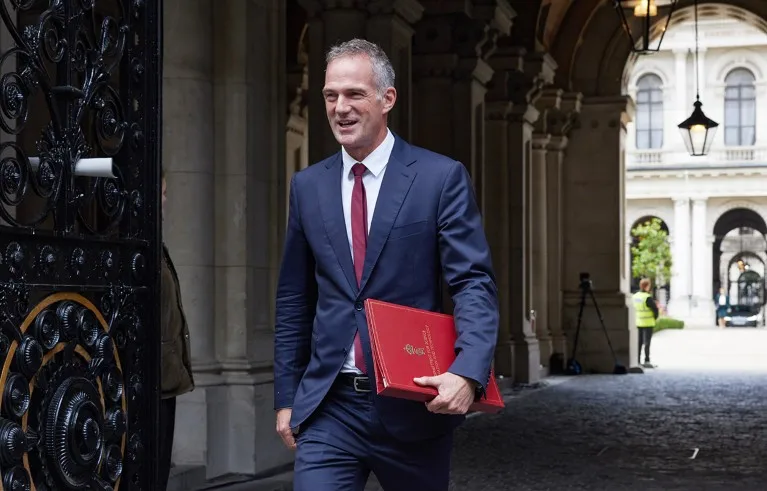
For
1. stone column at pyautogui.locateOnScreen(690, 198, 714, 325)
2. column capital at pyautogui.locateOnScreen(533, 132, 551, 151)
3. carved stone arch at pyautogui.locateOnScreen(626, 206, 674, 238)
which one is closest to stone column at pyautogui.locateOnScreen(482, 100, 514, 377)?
column capital at pyautogui.locateOnScreen(533, 132, 551, 151)

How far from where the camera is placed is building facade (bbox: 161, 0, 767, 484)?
31.4 feet

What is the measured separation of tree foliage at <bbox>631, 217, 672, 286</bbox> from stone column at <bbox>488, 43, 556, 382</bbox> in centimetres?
4805

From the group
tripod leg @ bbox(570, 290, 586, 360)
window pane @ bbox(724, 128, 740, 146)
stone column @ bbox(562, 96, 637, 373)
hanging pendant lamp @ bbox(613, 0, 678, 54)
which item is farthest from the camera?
window pane @ bbox(724, 128, 740, 146)

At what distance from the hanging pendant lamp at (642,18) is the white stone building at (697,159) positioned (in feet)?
156

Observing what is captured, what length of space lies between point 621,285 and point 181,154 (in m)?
15.6

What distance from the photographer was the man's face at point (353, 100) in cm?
390

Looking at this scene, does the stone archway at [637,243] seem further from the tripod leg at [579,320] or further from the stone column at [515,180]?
the stone column at [515,180]

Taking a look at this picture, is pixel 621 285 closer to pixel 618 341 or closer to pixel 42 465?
pixel 618 341

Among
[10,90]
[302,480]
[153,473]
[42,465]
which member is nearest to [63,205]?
[10,90]

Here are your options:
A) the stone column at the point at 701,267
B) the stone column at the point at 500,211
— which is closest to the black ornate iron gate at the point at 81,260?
the stone column at the point at 500,211

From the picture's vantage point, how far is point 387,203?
4039mm

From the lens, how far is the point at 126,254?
146 inches

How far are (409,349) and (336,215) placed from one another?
550 mm

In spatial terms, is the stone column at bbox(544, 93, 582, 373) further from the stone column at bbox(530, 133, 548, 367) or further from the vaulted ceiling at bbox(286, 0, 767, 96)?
the vaulted ceiling at bbox(286, 0, 767, 96)
